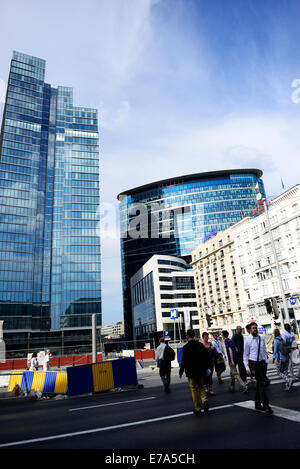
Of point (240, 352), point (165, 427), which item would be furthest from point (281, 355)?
point (165, 427)

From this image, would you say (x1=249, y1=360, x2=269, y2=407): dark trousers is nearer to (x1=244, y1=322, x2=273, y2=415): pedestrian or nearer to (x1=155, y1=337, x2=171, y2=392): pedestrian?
(x1=244, y1=322, x2=273, y2=415): pedestrian

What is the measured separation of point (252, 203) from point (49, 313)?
8465cm

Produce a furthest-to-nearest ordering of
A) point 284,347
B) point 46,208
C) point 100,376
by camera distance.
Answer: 1. point 46,208
2. point 100,376
3. point 284,347

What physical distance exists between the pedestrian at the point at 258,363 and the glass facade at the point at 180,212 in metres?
99.4

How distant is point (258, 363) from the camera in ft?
20.2

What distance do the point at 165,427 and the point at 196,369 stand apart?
1.35 meters

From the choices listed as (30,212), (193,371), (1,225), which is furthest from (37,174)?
(193,371)

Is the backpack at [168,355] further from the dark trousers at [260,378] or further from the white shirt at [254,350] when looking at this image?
the dark trousers at [260,378]

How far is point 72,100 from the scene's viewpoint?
324ft

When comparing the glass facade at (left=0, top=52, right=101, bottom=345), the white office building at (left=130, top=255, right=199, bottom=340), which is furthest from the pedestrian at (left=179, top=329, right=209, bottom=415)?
the glass facade at (left=0, top=52, right=101, bottom=345)

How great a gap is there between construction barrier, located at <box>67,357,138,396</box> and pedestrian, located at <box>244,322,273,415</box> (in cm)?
821

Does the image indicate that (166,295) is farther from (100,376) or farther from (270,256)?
(100,376)

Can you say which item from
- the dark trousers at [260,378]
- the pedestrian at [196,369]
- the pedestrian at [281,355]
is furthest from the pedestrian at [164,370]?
the dark trousers at [260,378]

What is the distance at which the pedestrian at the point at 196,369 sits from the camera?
21.0 feet
